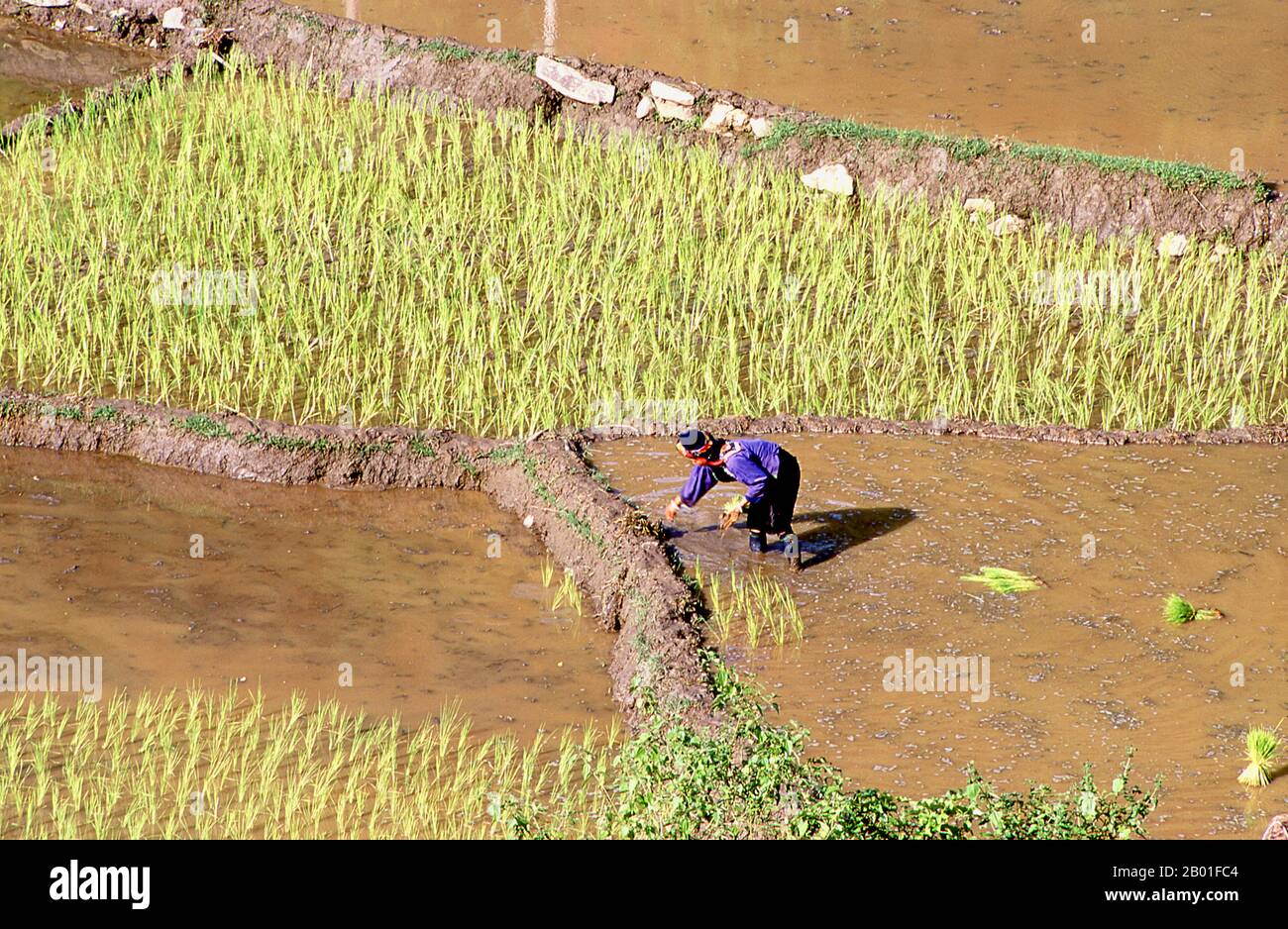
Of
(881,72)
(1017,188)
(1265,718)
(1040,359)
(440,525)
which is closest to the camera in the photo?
(1265,718)

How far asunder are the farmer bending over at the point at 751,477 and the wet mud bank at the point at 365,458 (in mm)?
285

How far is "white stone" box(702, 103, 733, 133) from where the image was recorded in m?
9.84

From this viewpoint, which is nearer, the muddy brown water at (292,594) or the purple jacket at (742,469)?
the muddy brown water at (292,594)

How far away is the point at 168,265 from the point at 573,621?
3.53 m

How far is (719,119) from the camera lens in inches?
388

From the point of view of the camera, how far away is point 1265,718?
16.2 ft

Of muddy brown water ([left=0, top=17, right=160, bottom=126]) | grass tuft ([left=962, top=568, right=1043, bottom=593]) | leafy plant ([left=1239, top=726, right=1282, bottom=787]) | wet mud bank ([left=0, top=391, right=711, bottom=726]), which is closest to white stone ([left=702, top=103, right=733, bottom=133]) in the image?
wet mud bank ([left=0, top=391, right=711, bottom=726])

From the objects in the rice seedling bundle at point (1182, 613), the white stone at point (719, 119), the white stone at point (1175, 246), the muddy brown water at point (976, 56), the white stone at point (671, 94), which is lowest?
the rice seedling bundle at point (1182, 613)

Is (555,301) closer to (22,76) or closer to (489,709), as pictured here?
(489,709)

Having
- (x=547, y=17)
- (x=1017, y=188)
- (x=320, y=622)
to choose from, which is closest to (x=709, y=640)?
(x=320, y=622)

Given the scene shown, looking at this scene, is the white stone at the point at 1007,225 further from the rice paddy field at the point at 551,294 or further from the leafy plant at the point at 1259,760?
the leafy plant at the point at 1259,760

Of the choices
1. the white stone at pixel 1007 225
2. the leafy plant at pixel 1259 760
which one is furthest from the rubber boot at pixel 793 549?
the white stone at pixel 1007 225

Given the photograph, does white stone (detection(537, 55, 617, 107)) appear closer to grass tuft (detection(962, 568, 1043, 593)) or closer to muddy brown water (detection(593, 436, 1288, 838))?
muddy brown water (detection(593, 436, 1288, 838))

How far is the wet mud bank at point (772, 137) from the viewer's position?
8.87 meters
